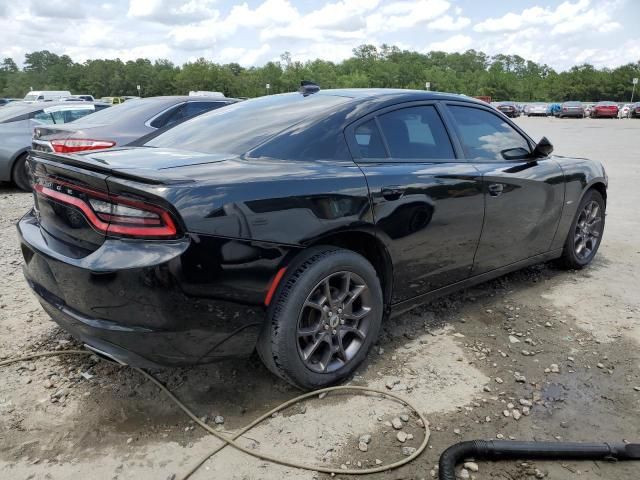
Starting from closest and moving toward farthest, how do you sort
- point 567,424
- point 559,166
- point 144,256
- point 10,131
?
1. point 144,256
2. point 567,424
3. point 559,166
4. point 10,131

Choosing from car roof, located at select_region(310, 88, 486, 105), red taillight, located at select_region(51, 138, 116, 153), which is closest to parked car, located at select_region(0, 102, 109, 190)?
red taillight, located at select_region(51, 138, 116, 153)

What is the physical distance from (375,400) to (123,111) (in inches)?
219

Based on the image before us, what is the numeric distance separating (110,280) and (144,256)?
19 cm

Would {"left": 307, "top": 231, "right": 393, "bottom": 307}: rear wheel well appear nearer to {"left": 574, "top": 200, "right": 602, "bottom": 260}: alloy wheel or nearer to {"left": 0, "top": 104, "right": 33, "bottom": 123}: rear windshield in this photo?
{"left": 574, "top": 200, "right": 602, "bottom": 260}: alloy wheel

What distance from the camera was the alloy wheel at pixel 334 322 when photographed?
272 cm

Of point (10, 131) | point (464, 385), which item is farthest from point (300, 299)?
point (10, 131)

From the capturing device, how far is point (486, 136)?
12.6 ft

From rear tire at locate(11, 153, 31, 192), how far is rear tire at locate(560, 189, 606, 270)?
8026 mm

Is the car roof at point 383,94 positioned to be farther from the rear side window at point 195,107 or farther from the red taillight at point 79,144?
the rear side window at point 195,107

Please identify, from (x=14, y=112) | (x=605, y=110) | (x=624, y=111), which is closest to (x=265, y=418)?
(x=14, y=112)

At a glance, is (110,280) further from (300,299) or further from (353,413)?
(353,413)

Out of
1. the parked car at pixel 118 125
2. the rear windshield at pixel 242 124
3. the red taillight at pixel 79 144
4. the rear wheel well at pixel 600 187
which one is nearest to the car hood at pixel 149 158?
the rear windshield at pixel 242 124

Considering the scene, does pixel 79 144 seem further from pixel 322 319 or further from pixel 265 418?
pixel 265 418

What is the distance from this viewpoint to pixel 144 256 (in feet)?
7.21
